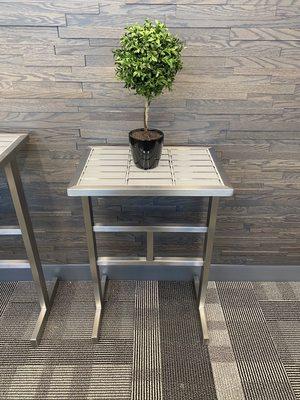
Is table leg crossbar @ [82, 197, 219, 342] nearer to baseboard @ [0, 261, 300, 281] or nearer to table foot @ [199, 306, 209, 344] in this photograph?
table foot @ [199, 306, 209, 344]

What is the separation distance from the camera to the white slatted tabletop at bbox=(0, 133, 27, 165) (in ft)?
3.97

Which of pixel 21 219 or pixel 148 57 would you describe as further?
pixel 21 219

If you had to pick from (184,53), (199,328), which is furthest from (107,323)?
(184,53)

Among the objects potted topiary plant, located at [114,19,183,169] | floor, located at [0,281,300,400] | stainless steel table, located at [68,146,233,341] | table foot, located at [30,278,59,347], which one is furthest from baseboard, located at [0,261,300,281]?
potted topiary plant, located at [114,19,183,169]

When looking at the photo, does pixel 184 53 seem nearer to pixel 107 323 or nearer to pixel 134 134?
pixel 134 134

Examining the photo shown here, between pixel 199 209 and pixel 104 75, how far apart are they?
2.81ft

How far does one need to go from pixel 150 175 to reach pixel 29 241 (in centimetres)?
71

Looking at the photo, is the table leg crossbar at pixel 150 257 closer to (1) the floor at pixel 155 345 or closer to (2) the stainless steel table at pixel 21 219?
(1) the floor at pixel 155 345

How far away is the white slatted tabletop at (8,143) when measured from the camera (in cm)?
121

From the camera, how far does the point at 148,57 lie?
1056mm

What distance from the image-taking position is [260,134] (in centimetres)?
152

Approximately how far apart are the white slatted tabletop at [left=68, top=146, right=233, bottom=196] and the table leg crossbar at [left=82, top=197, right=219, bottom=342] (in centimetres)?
12

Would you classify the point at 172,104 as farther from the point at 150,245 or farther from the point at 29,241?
the point at 29,241

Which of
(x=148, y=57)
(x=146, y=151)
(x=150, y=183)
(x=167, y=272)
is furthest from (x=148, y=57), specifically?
(x=167, y=272)
